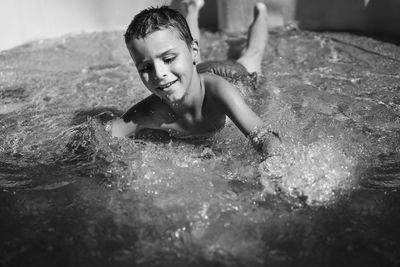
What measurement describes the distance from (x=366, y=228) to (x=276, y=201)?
11.0 inches

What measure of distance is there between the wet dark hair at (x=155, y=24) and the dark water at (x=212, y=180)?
468mm

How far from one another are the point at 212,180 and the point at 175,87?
1.18 ft

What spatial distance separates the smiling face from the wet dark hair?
0.02 meters

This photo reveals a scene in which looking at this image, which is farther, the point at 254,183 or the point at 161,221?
the point at 254,183

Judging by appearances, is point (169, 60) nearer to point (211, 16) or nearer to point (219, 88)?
point (219, 88)

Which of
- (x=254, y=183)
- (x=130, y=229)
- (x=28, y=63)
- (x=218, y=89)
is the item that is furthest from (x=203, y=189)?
(x=28, y=63)

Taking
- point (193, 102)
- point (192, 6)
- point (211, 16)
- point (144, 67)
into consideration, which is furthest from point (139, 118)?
point (211, 16)

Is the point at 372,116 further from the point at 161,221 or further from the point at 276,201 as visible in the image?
the point at 161,221

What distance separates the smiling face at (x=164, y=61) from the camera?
169 cm

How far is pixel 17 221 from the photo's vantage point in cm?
158

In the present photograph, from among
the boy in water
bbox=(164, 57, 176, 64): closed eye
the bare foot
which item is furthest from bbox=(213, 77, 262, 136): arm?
the bare foot

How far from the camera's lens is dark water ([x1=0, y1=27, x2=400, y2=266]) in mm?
1415

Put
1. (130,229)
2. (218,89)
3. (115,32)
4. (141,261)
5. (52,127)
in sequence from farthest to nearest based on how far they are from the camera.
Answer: (115,32)
(52,127)
(218,89)
(130,229)
(141,261)

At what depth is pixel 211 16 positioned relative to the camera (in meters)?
3.42
